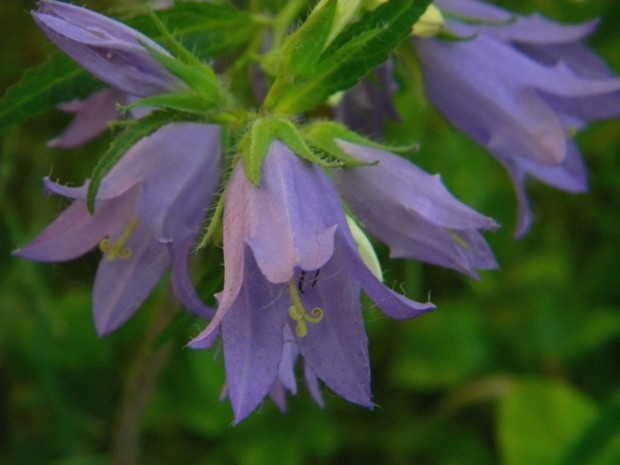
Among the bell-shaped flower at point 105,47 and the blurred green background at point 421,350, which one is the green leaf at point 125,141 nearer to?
the bell-shaped flower at point 105,47

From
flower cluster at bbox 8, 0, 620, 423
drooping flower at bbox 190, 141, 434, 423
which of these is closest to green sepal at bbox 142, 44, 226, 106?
flower cluster at bbox 8, 0, 620, 423

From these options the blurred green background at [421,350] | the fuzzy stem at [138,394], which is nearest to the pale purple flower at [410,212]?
the fuzzy stem at [138,394]

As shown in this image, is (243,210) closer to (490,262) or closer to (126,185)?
(126,185)

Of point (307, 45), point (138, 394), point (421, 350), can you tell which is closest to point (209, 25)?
point (307, 45)

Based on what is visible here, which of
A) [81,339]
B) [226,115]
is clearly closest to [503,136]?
[226,115]

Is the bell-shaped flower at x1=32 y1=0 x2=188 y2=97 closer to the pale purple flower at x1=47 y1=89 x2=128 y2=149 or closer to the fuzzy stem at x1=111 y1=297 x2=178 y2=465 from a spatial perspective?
the pale purple flower at x1=47 y1=89 x2=128 y2=149

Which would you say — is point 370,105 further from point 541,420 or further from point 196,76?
point 541,420

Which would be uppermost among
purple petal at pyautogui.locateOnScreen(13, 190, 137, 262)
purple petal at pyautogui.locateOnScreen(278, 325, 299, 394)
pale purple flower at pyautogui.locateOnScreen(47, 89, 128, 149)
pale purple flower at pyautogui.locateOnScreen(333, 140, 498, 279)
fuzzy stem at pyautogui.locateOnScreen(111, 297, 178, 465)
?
pale purple flower at pyautogui.locateOnScreen(47, 89, 128, 149)
